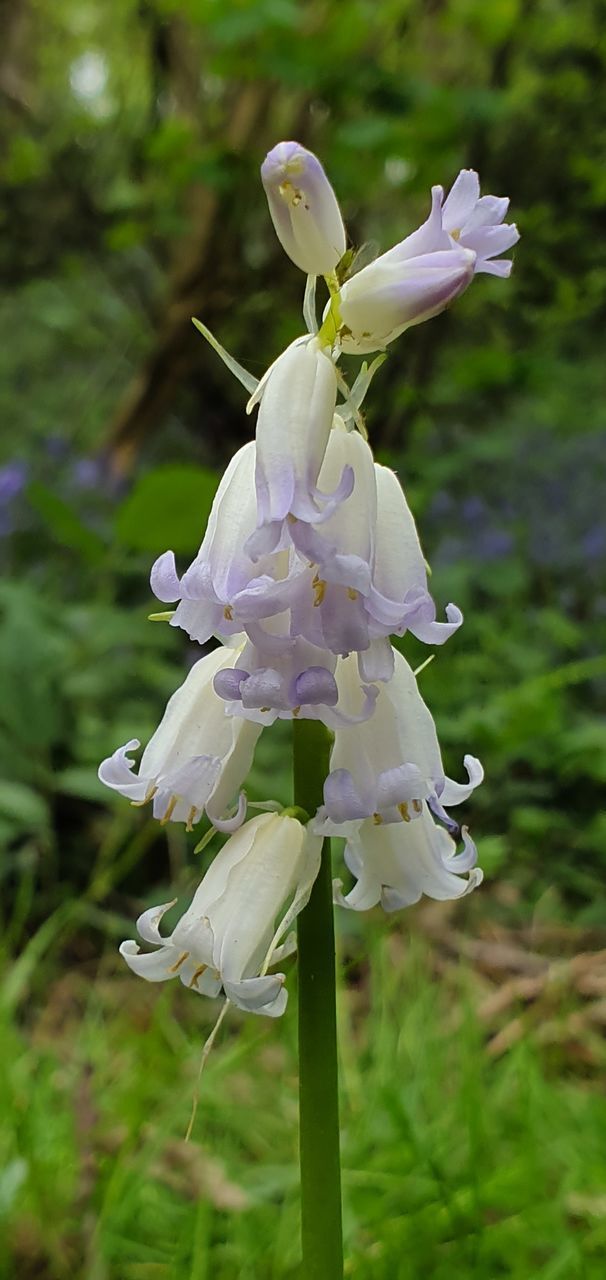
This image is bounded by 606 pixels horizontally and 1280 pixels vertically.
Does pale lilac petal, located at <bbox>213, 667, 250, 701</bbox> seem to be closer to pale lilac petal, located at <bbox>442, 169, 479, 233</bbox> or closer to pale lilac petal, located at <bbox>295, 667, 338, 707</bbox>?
pale lilac petal, located at <bbox>295, 667, 338, 707</bbox>

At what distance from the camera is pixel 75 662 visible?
8.31 ft

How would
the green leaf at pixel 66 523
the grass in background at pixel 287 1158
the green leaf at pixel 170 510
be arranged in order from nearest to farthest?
the grass in background at pixel 287 1158
the green leaf at pixel 170 510
the green leaf at pixel 66 523

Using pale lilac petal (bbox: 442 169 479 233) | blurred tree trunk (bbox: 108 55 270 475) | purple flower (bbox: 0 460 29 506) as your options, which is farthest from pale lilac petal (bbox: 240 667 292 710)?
blurred tree trunk (bbox: 108 55 270 475)

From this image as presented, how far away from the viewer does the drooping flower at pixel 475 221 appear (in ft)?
2.35

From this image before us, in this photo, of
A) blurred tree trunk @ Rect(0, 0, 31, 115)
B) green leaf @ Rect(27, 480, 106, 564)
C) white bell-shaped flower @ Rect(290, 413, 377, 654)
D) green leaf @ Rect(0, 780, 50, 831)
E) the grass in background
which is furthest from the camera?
blurred tree trunk @ Rect(0, 0, 31, 115)

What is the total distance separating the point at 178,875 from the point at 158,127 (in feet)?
9.31

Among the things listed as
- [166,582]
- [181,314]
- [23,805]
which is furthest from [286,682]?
[181,314]

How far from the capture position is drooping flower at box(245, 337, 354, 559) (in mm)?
667

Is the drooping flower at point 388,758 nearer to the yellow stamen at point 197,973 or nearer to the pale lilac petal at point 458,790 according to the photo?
the pale lilac petal at point 458,790

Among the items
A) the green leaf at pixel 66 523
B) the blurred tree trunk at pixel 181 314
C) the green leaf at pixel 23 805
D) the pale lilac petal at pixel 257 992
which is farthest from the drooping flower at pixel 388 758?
the blurred tree trunk at pixel 181 314

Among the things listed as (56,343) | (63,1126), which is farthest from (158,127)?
(63,1126)

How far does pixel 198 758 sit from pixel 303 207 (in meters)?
0.37

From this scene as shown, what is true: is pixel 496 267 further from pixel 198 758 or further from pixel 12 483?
pixel 12 483

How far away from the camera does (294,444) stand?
690mm
